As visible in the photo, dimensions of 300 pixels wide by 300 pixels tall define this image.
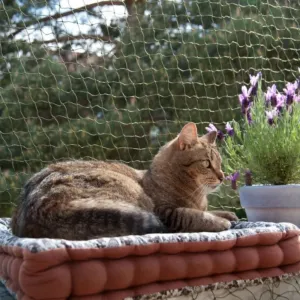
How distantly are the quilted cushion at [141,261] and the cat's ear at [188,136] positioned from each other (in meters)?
0.45

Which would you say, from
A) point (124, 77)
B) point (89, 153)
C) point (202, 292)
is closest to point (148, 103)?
point (124, 77)

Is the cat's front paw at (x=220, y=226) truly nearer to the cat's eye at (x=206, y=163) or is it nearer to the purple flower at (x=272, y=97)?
the cat's eye at (x=206, y=163)

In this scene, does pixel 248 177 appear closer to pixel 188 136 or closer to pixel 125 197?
pixel 188 136

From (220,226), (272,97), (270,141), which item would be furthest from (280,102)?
(220,226)

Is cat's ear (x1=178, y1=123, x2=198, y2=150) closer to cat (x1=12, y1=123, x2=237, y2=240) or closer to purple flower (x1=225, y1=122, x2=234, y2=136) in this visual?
cat (x1=12, y1=123, x2=237, y2=240)

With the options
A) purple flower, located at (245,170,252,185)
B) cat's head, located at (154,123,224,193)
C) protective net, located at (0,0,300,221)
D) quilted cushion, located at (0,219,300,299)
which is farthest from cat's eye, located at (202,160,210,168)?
protective net, located at (0,0,300,221)

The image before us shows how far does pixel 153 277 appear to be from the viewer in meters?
0.86


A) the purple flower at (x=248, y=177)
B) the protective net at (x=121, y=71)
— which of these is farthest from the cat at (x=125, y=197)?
the protective net at (x=121, y=71)

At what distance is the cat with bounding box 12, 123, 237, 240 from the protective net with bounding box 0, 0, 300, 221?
82cm

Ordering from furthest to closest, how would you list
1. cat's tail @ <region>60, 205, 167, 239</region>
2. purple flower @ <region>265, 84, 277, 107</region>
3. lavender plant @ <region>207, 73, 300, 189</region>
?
purple flower @ <region>265, 84, 277, 107</region> → lavender plant @ <region>207, 73, 300, 189</region> → cat's tail @ <region>60, 205, 167, 239</region>

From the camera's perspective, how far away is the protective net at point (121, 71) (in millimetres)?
2168

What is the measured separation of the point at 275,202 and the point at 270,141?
18 centimetres

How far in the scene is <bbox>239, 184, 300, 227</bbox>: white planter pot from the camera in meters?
1.29

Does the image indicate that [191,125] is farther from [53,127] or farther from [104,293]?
[53,127]
